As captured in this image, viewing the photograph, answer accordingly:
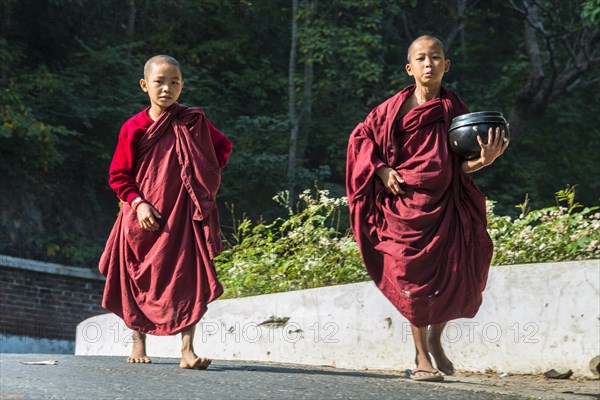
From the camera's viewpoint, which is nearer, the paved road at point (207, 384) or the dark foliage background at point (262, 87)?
the paved road at point (207, 384)

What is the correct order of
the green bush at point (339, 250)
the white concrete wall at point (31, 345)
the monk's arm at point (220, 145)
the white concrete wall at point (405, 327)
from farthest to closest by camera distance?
the white concrete wall at point (31, 345) → the green bush at point (339, 250) → the white concrete wall at point (405, 327) → the monk's arm at point (220, 145)

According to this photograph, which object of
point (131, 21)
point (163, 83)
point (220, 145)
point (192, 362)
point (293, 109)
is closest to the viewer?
point (192, 362)

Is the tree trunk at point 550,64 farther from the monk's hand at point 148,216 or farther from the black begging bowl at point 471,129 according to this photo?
the monk's hand at point 148,216

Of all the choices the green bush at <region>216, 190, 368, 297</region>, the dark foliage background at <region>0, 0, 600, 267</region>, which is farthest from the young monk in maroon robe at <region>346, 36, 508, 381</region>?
the dark foliage background at <region>0, 0, 600, 267</region>

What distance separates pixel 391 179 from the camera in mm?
6230

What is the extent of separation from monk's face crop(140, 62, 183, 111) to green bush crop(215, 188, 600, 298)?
2.56m

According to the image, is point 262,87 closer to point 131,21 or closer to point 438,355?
point 131,21

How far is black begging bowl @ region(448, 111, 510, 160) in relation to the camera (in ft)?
19.8

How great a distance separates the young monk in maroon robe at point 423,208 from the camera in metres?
6.12

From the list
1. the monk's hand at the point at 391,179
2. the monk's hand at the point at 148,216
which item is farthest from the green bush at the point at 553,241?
the monk's hand at the point at 148,216

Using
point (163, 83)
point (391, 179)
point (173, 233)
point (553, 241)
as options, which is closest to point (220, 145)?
point (163, 83)

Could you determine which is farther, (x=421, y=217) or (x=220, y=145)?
(x=220, y=145)

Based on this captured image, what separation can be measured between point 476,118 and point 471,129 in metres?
0.07

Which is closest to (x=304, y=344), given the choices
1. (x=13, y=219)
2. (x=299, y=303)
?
(x=299, y=303)
